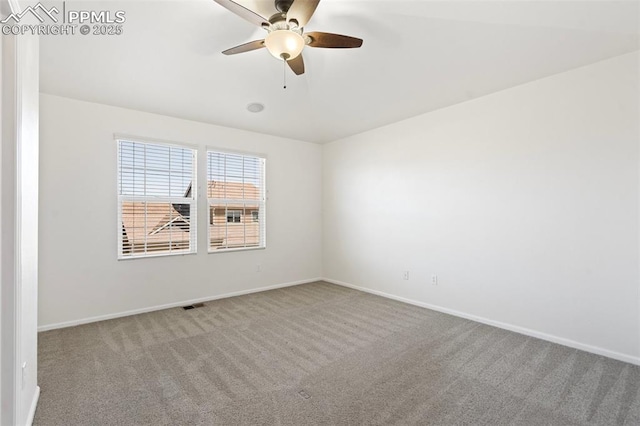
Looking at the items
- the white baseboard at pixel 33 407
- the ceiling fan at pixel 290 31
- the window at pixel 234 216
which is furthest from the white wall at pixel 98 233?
the ceiling fan at pixel 290 31

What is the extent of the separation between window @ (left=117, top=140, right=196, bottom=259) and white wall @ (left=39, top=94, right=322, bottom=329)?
0.36 ft

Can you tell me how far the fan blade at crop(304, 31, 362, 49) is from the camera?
2.12 metres

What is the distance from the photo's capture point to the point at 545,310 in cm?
313

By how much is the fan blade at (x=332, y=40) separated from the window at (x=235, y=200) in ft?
9.58

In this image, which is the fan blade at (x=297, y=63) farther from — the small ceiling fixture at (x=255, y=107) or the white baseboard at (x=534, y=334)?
the white baseboard at (x=534, y=334)

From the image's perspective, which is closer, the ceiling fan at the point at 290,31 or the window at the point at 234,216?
the ceiling fan at the point at 290,31

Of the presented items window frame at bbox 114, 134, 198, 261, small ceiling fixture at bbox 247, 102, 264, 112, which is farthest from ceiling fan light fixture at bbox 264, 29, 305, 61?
window frame at bbox 114, 134, 198, 261

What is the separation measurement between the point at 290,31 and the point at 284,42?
8 cm

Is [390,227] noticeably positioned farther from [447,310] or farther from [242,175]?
[242,175]

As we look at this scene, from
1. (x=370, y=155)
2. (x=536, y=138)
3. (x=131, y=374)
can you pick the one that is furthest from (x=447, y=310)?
(x=131, y=374)

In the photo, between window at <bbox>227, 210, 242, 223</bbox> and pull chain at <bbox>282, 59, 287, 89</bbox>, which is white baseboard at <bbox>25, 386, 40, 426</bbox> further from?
pull chain at <bbox>282, 59, 287, 89</bbox>

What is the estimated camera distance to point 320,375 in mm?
2439

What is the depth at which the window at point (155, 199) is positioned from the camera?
12.9 ft

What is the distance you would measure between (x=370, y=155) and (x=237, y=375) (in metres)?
3.71
